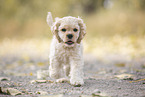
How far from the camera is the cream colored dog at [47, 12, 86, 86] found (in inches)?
117

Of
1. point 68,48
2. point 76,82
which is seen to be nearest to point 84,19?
point 68,48

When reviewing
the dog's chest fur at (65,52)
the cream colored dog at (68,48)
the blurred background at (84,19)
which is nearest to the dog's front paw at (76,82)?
the cream colored dog at (68,48)

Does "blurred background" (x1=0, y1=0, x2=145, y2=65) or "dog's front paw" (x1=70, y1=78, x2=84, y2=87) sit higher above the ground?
"blurred background" (x1=0, y1=0, x2=145, y2=65)

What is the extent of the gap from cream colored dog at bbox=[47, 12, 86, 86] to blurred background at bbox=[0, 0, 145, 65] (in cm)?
510

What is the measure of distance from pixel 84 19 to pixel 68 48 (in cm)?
808

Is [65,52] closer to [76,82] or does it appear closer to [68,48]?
[68,48]

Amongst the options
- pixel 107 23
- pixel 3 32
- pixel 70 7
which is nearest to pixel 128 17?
pixel 107 23

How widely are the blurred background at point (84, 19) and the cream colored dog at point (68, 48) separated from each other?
201 inches

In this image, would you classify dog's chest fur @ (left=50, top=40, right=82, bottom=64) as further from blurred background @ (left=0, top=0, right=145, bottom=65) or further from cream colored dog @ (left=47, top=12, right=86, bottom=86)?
blurred background @ (left=0, top=0, right=145, bottom=65)

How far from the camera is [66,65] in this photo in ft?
11.6

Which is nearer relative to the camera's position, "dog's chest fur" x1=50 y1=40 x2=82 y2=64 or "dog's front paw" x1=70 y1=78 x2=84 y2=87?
"dog's front paw" x1=70 y1=78 x2=84 y2=87

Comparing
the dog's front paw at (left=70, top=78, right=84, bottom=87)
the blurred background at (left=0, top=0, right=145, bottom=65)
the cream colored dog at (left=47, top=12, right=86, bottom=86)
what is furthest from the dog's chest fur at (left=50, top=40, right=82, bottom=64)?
the blurred background at (left=0, top=0, right=145, bottom=65)

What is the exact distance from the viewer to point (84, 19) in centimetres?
1106

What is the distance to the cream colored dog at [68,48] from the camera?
9.75ft
